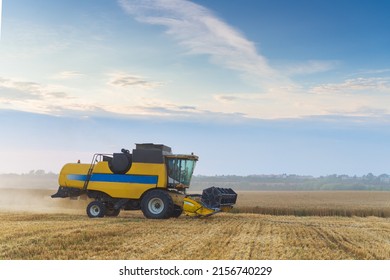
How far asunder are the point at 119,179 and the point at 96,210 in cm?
172

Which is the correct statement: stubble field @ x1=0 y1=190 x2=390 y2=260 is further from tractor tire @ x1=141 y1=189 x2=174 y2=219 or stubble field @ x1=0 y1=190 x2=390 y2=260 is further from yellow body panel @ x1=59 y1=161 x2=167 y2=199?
yellow body panel @ x1=59 y1=161 x2=167 y2=199

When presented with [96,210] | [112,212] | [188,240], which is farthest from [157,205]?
[188,240]

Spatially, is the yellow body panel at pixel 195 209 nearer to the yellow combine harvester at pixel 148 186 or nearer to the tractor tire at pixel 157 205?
the yellow combine harvester at pixel 148 186

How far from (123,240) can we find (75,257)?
272 cm

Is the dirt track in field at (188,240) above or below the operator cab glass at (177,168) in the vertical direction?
below

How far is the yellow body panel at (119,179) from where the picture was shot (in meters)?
23.2

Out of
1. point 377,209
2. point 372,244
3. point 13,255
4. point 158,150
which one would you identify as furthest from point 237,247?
point 377,209

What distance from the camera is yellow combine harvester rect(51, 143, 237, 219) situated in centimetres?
2292

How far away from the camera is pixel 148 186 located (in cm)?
2320

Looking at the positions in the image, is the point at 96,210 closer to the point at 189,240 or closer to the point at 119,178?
the point at 119,178

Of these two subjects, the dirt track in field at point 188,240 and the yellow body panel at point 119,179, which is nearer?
the dirt track in field at point 188,240

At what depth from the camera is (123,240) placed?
15797mm

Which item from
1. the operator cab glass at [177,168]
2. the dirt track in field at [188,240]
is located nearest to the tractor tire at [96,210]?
the dirt track in field at [188,240]
